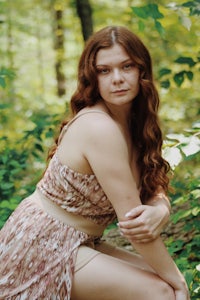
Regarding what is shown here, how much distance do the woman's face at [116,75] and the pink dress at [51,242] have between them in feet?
1.18

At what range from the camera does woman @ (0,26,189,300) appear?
6.70 ft

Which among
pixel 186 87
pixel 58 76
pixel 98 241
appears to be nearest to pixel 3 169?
pixel 98 241

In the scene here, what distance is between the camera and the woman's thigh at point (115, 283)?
2.04 m

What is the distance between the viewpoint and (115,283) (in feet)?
6.66

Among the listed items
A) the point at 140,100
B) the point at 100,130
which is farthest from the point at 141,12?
the point at 100,130

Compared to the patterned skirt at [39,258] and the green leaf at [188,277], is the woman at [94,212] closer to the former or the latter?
the patterned skirt at [39,258]

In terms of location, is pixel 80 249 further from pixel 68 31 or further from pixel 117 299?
pixel 68 31

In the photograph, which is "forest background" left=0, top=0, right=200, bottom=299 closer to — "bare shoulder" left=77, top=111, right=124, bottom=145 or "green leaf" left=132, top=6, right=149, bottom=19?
"green leaf" left=132, top=6, right=149, bottom=19

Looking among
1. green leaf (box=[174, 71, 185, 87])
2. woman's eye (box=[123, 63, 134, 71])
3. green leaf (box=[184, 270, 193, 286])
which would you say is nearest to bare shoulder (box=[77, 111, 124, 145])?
woman's eye (box=[123, 63, 134, 71])

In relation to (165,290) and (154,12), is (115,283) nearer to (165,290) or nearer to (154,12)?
(165,290)

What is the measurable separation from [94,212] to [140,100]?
1.86 feet

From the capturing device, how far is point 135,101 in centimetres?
239

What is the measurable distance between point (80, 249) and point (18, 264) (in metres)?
0.27

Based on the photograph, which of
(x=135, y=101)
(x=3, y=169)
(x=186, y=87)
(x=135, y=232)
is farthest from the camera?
(x=186, y=87)
